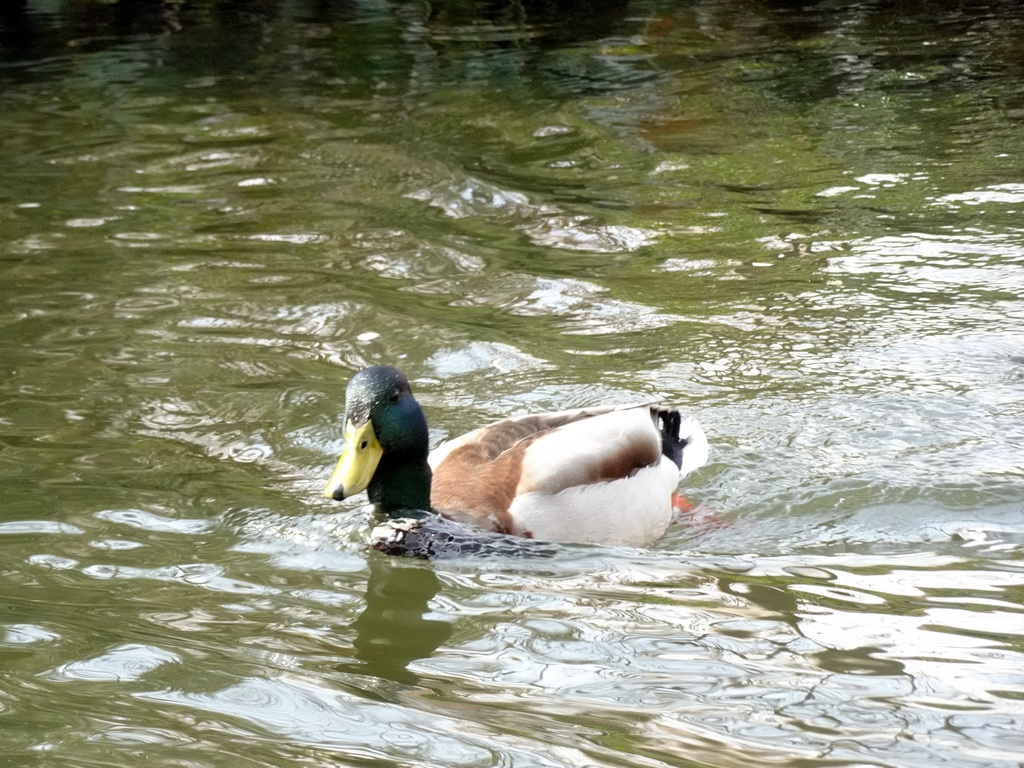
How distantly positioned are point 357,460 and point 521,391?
1.72 m

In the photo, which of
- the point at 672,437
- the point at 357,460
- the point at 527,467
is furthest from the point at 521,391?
the point at 357,460

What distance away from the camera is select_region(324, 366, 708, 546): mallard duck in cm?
464

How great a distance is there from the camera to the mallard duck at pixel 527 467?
4.64m

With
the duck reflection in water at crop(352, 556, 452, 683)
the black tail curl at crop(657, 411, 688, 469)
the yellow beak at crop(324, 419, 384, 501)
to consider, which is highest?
the yellow beak at crop(324, 419, 384, 501)

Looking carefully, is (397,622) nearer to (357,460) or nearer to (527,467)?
(357,460)

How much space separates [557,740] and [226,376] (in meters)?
3.47

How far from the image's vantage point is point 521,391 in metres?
6.21

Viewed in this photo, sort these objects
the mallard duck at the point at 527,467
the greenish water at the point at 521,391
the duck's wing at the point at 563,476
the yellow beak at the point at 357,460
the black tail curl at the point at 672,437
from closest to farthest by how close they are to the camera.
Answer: the greenish water at the point at 521,391, the yellow beak at the point at 357,460, the mallard duck at the point at 527,467, the duck's wing at the point at 563,476, the black tail curl at the point at 672,437

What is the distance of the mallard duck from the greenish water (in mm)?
173

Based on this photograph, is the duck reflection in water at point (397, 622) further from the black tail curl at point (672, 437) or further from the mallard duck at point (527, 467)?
the black tail curl at point (672, 437)

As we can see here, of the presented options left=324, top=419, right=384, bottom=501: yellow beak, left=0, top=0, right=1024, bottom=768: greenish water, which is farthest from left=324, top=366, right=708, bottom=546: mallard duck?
left=0, top=0, right=1024, bottom=768: greenish water

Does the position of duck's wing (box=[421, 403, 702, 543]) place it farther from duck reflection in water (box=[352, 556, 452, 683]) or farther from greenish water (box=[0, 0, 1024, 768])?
duck reflection in water (box=[352, 556, 452, 683])

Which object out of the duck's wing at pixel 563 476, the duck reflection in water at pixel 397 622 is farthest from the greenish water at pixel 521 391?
the duck's wing at pixel 563 476

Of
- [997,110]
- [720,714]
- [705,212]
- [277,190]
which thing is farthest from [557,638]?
[997,110]
